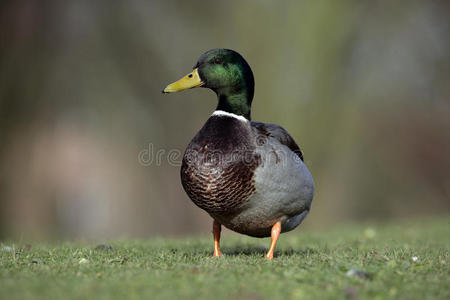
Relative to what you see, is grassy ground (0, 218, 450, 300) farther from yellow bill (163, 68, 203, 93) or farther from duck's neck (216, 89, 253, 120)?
yellow bill (163, 68, 203, 93)

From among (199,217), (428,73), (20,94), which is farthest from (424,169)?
(20,94)

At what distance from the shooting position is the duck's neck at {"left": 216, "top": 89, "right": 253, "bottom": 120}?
5.00 m

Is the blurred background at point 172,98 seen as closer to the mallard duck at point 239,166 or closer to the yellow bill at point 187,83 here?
the mallard duck at point 239,166

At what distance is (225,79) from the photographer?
4.96 metres

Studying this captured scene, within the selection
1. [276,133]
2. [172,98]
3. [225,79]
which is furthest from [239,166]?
[172,98]

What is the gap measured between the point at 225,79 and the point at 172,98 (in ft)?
21.4

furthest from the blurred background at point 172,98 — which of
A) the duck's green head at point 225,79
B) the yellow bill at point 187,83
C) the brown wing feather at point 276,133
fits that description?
the yellow bill at point 187,83

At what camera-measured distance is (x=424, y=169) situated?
41.5ft

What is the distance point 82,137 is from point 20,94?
2313 mm

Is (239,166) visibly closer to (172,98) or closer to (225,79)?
(225,79)

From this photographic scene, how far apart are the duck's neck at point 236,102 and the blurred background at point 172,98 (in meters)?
4.69

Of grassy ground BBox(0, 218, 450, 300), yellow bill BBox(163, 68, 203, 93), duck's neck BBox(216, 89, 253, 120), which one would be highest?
yellow bill BBox(163, 68, 203, 93)

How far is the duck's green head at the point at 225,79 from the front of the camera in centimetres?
497

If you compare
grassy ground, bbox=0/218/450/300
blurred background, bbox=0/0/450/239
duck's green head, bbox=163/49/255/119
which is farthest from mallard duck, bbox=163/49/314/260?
blurred background, bbox=0/0/450/239
